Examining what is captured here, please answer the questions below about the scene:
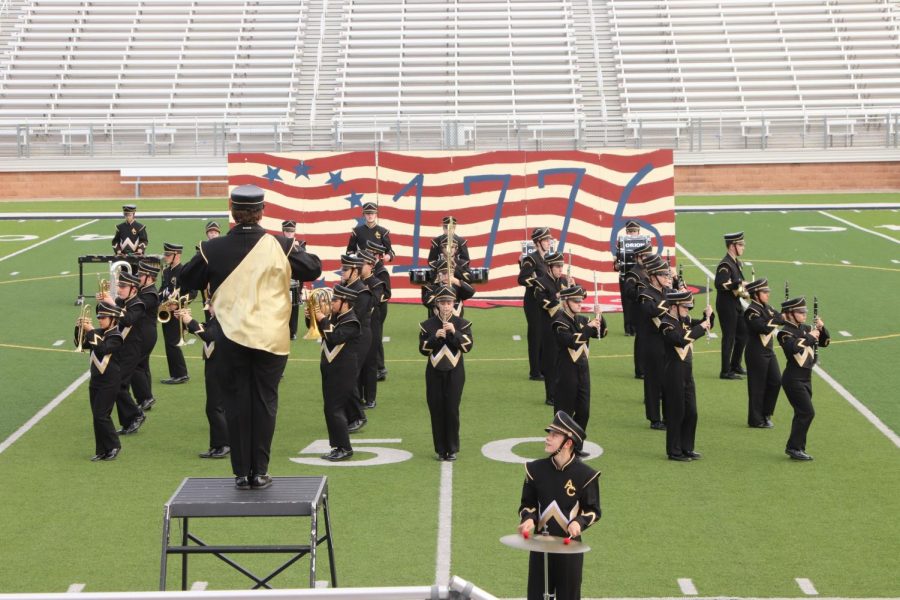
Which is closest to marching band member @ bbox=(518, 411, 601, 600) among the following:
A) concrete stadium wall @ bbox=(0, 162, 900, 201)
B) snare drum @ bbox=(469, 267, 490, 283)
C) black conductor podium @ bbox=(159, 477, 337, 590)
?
black conductor podium @ bbox=(159, 477, 337, 590)

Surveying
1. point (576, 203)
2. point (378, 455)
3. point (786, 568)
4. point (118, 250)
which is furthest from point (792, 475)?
point (118, 250)

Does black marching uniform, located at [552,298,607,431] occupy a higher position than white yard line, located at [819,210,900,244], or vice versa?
white yard line, located at [819,210,900,244]

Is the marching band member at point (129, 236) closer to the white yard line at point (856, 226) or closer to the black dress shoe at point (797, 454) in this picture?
the black dress shoe at point (797, 454)

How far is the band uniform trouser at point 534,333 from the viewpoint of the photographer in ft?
54.0

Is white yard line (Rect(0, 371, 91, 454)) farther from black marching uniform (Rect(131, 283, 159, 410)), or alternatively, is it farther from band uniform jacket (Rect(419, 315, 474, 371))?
band uniform jacket (Rect(419, 315, 474, 371))

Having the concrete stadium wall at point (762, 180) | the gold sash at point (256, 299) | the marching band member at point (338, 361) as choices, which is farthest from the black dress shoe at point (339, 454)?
the concrete stadium wall at point (762, 180)

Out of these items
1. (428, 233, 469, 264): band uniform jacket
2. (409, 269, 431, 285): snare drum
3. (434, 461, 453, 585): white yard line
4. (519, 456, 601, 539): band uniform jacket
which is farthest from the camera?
(409, 269, 431, 285): snare drum

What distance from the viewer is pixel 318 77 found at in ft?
146

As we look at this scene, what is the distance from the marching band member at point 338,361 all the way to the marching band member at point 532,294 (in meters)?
3.30

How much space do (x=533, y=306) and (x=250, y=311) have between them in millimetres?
9334

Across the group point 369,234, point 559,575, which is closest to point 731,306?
point 369,234

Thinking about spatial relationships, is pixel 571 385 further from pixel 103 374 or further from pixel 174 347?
pixel 174 347

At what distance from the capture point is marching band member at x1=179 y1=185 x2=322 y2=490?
298 inches

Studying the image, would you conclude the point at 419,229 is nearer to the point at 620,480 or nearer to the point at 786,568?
the point at 620,480
